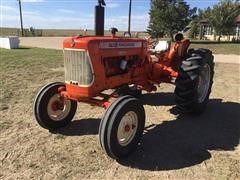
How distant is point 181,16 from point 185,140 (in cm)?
3529

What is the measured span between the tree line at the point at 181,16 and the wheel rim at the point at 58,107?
110 ft

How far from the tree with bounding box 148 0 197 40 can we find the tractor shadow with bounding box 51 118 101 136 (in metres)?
33.7

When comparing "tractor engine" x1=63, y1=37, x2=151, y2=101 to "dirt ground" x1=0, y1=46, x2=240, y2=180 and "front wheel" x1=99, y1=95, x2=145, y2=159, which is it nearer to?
"front wheel" x1=99, y1=95, x2=145, y2=159

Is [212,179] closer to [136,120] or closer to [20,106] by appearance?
[136,120]

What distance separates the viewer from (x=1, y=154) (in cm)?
475

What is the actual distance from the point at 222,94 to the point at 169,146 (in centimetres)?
387

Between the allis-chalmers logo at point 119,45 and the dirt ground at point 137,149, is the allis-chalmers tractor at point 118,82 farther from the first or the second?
the dirt ground at point 137,149

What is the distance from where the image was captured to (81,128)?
5.81m

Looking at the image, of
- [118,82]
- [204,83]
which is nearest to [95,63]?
[118,82]

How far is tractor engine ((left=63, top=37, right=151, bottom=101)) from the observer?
4824 mm

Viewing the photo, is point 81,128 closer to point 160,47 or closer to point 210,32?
point 160,47

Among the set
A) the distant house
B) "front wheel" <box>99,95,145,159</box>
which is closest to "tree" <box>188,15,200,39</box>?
the distant house

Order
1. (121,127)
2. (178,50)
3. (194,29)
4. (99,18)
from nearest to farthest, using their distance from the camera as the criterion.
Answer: (121,127) → (99,18) → (178,50) → (194,29)

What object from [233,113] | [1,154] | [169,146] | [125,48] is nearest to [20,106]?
[1,154]
